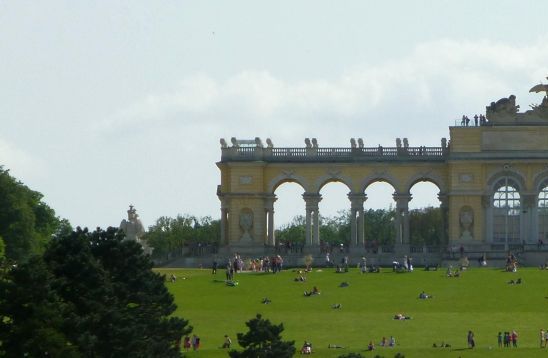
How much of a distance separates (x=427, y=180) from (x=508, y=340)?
3768 centimetres

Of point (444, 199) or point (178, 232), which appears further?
point (178, 232)

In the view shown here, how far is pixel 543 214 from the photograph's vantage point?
111 metres

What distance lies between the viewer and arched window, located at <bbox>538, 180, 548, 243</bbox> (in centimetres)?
11100

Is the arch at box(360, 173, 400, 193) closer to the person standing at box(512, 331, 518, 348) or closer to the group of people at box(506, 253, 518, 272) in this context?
the group of people at box(506, 253, 518, 272)

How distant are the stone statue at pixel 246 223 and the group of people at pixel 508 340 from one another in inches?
1471

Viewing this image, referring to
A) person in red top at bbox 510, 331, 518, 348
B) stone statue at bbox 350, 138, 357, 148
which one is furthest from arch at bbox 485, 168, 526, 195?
person in red top at bbox 510, 331, 518, 348

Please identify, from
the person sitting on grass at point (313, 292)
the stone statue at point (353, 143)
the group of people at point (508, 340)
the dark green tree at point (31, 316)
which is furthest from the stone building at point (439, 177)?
the dark green tree at point (31, 316)

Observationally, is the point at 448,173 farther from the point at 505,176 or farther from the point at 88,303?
the point at 88,303

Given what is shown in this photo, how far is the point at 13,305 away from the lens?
5759 centimetres

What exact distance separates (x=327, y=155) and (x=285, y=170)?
2395 mm

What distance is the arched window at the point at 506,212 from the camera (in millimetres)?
111062

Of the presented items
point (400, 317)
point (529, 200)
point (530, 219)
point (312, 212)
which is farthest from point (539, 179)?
point (400, 317)

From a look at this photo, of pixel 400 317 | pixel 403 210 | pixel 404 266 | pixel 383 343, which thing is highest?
pixel 403 210

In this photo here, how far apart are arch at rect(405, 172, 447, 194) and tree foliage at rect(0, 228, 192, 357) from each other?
44207mm
